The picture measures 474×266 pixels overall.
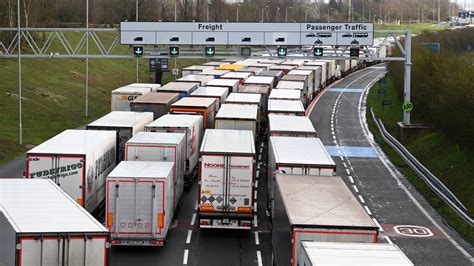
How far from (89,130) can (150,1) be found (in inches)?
3479

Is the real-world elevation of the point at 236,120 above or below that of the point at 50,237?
above

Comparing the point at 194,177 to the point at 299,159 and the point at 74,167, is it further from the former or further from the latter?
the point at 74,167

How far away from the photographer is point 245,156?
26812 mm

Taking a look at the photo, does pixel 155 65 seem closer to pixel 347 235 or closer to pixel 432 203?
pixel 432 203

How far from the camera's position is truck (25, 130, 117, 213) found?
85.2 feet

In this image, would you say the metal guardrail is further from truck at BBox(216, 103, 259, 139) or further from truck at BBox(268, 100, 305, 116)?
truck at BBox(216, 103, 259, 139)

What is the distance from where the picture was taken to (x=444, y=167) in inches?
1576

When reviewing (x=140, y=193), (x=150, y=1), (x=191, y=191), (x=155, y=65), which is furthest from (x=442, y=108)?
(x=150, y=1)

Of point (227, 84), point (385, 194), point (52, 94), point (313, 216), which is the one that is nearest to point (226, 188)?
point (313, 216)

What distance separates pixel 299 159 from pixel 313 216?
7792 mm

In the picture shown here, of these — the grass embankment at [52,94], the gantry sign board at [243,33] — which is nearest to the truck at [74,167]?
the grass embankment at [52,94]

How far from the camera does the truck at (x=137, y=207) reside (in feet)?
79.3

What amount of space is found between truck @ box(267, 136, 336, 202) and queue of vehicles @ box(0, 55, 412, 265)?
0.10ft

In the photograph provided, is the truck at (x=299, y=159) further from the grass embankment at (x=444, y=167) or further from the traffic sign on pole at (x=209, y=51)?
the traffic sign on pole at (x=209, y=51)
